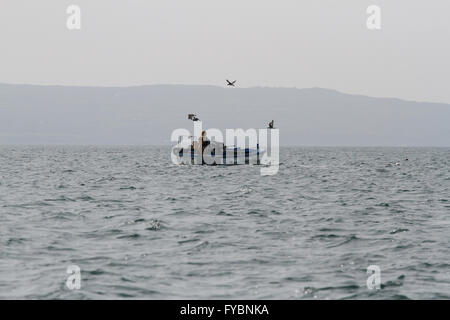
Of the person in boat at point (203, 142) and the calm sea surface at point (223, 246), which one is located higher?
the person in boat at point (203, 142)

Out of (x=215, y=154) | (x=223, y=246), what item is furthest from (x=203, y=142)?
(x=223, y=246)

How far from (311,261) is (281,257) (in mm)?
942

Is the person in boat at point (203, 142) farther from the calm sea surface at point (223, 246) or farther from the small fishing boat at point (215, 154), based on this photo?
the calm sea surface at point (223, 246)

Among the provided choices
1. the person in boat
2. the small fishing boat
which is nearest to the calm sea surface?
the person in boat

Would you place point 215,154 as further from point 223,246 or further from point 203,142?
point 223,246

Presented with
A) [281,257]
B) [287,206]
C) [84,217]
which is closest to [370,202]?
[287,206]

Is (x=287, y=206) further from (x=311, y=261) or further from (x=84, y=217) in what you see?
(x=311, y=261)

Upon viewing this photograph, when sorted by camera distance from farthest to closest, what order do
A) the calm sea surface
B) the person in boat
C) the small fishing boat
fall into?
1. the small fishing boat
2. the person in boat
3. the calm sea surface

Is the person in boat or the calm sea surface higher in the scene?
the person in boat

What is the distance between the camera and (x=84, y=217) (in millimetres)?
29484

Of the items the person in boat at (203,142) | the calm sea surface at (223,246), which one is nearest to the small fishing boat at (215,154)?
the person in boat at (203,142)

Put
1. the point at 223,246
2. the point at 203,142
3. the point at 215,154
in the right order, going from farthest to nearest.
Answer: the point at 215,154 → the point at 203,142 → the point at 223,246

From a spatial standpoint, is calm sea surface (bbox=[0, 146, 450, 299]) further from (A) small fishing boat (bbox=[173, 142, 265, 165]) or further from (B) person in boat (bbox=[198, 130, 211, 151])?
(A) small fishing boat (bbox=[173, 142, 265, 165])
